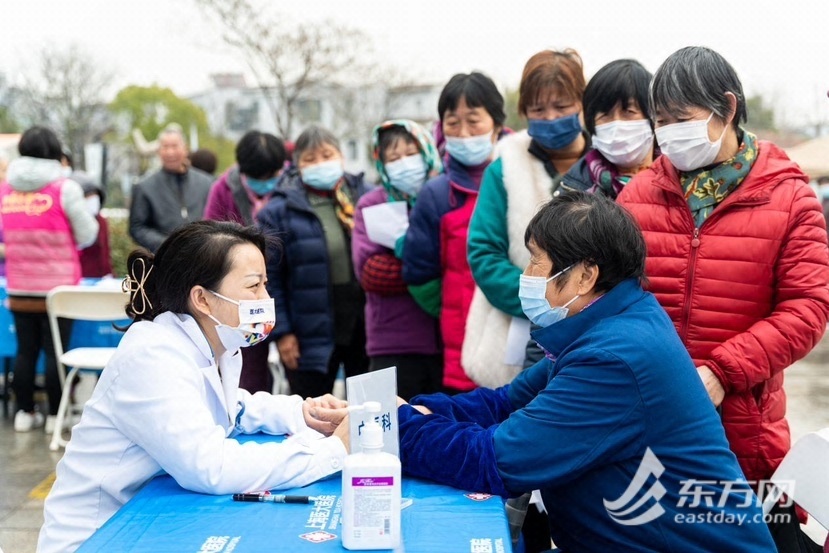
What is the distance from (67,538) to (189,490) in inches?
12.9

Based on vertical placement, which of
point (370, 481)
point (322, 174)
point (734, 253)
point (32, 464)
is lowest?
point (32, 464)

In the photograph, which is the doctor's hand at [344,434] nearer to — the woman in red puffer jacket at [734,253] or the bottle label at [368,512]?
the bottle label at [368,512]

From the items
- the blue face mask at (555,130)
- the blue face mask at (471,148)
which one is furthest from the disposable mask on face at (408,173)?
the blue face mask at (555,130)

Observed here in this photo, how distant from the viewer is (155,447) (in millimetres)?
1943

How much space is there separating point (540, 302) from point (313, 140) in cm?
239

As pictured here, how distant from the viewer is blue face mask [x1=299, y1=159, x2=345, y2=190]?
13.7 ft

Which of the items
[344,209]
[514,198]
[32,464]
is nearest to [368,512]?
[514,198]

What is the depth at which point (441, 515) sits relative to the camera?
69.8 inches

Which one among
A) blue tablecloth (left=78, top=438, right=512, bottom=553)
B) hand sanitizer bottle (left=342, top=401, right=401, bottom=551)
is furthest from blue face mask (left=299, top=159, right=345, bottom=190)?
hand sanitizer bottle (left=342, top=401, right=401, bottom=551)

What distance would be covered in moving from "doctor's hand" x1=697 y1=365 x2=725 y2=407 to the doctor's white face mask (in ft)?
3.92

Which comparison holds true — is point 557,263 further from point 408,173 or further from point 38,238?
point 38,238

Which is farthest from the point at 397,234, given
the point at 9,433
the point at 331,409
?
the point at 9,433

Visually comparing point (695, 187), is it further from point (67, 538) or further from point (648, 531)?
point (67, 538)

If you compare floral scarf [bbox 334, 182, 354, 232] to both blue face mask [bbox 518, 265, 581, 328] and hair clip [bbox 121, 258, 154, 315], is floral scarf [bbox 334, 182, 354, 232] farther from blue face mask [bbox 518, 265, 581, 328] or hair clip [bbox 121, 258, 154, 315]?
blue face mask [bbox 518, 265, 581, 328]
